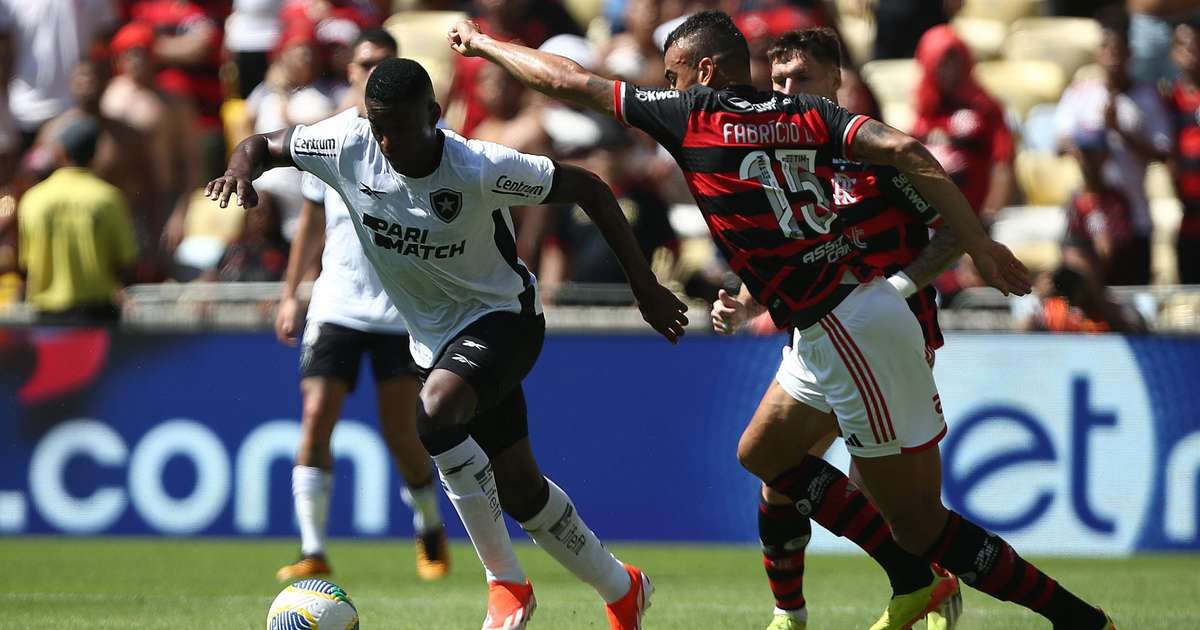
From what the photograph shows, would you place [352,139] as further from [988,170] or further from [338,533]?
[988,170]

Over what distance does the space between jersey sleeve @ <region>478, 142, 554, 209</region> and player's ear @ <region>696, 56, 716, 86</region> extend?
25.1 inches

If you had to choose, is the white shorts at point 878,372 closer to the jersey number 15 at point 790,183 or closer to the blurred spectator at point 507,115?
the jersey number 15 at point 790,183

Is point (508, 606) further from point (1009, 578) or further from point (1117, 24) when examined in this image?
point (1117, 24)

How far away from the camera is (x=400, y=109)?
631cm

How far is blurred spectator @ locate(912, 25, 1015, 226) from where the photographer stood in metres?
13.0

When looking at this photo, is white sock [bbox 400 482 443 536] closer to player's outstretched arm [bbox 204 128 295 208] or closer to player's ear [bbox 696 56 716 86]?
player's outstretched arm [bbox 204 128 295 208]

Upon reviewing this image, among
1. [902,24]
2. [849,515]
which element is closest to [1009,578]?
[849,515]

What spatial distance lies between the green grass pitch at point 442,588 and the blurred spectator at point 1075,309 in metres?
1.60

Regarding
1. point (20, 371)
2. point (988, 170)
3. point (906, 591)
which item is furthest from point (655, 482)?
point (906, 591)

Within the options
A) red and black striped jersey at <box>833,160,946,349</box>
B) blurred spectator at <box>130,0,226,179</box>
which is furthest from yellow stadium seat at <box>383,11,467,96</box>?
red and black striped jersey at <box>833,160,946,349</box>

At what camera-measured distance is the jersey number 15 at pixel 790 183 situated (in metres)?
6.23

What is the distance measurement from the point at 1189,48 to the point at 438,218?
28.9 feet

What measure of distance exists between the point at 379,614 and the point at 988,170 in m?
6.76

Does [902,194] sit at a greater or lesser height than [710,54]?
lesser
